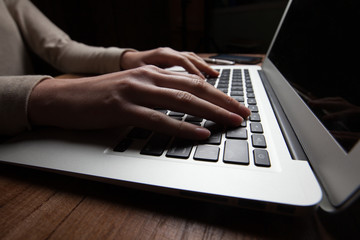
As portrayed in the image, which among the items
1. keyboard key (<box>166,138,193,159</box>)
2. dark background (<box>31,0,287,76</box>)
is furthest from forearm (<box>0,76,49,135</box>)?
dark background (<box>31,0,287,76</box>)

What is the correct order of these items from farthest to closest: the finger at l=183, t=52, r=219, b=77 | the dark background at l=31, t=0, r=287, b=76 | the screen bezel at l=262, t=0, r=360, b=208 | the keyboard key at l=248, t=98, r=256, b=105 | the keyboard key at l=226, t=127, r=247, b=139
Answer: the dark background at l=31, t=0, r=287, b=76 → the finger at l=183, t=52, r=219, b=77 → the keyboard key at l=248, t=98, r=256, b=105 → the keyboard key at l=226, t=127, r=247, b=139 → the screen bezel at l=262, t=0, r=360, b=208

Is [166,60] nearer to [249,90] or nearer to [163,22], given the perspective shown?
[249,90]

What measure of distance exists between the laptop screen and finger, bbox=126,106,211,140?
0.15m

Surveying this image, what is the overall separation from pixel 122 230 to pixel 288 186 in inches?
6.7

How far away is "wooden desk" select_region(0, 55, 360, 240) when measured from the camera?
175 mm

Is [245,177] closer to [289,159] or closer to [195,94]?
[289,159]

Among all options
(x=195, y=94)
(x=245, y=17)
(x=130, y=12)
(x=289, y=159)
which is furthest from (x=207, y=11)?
(x=289, y=159)

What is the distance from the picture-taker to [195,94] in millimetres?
327

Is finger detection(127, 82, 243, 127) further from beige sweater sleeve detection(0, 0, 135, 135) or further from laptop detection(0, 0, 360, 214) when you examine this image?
beige sweater sleeve detection(0, 0, 135, 135)

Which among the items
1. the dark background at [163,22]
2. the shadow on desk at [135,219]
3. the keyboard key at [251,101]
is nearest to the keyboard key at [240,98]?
the keyboard key at [251,101]

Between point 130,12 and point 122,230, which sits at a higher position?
point 130,12

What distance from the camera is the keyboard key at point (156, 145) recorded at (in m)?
0.24

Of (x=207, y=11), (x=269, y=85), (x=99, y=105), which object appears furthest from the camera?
(x=207, y=11)

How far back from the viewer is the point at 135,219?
0.62ft
